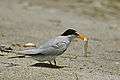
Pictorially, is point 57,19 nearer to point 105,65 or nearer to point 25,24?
point 25,24

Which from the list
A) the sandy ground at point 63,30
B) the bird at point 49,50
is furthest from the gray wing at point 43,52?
the sandy ground at point 63,30

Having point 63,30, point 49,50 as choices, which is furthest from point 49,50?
point 63,30

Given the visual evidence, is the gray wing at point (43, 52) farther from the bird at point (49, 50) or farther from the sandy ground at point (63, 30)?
the sandy ground at point (63, 30)

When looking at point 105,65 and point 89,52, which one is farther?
point 89,52

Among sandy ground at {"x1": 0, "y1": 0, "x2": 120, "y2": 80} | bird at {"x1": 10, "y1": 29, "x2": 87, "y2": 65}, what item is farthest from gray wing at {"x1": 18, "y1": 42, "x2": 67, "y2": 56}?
sandy ground at {"x1": 0, "y1": 0, "x2": 120, "y2": 80}

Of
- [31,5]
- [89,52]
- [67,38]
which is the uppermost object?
[67,38]

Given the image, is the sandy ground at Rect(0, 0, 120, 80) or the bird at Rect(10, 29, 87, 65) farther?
the bird at Rect(10, 29, 87, 65)

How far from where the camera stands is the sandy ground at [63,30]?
6.64m

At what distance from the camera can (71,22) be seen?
14.9 metres

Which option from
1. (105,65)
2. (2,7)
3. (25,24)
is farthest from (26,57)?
(2,7)

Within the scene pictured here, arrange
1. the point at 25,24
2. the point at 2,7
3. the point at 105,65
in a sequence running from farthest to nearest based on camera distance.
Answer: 1. the point at 2,7
2. the point at 25,24
3. the point at 105,65

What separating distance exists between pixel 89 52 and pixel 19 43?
126 cm

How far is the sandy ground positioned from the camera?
664cm

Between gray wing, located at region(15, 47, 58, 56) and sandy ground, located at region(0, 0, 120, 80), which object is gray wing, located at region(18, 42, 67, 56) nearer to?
gray wing, located at region(15, 47, 58, 56)
